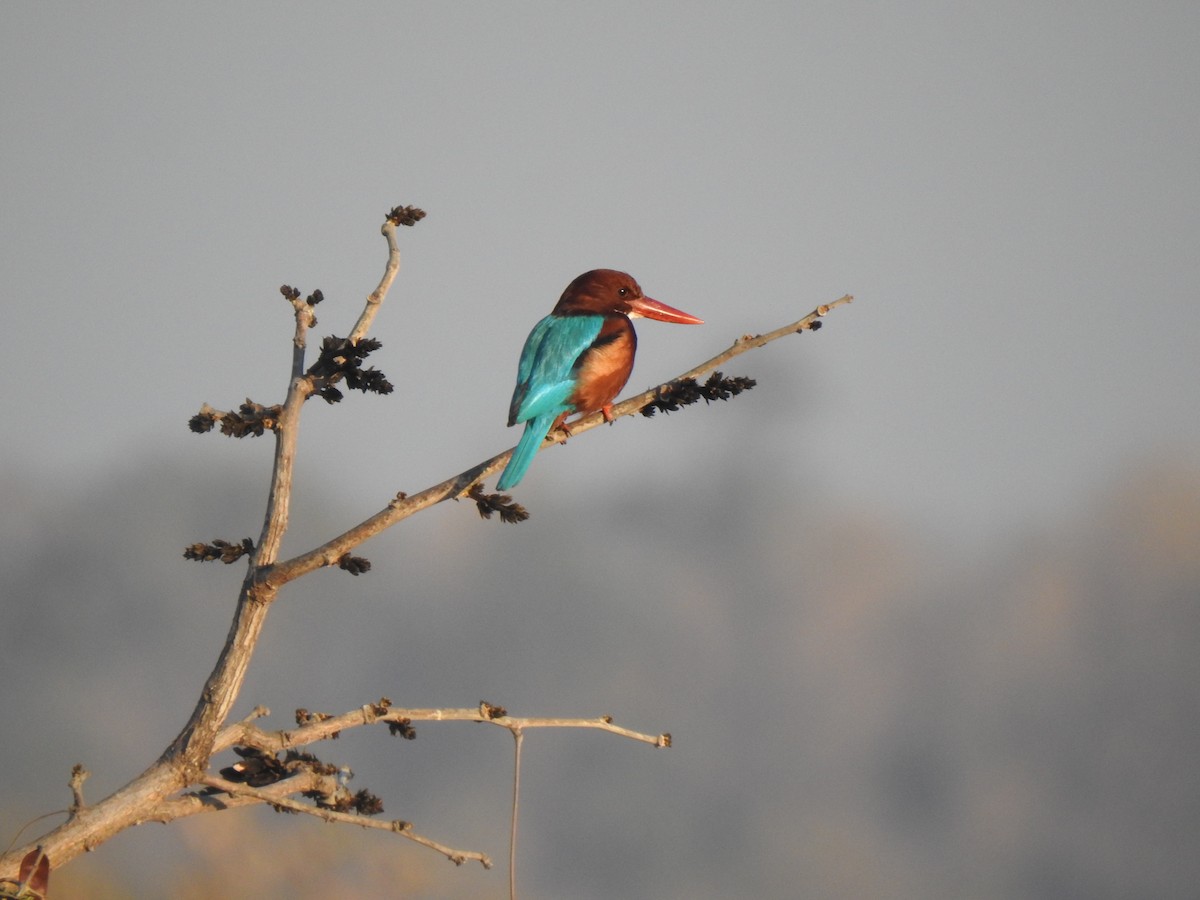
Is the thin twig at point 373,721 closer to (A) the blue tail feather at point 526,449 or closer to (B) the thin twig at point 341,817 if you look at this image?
(B) the thin twig at point 341,817

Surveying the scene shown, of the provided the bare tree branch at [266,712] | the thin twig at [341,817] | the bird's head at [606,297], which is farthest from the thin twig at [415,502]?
the bird's head at [606,297]

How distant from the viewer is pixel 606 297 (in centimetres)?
697

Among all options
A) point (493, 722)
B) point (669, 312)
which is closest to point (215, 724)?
point (493, 722)

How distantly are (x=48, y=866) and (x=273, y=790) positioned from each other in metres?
0.74

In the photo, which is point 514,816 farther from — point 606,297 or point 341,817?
point 606,297

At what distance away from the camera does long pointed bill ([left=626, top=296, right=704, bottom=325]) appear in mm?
7059

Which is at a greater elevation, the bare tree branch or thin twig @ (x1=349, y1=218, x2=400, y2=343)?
thin twig @ (x1=349, y1=218, x2=400, y2=343)

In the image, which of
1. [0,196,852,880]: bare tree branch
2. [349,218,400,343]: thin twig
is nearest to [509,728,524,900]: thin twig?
[0,196,852,880]: bare tree branch

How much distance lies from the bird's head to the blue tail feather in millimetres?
800

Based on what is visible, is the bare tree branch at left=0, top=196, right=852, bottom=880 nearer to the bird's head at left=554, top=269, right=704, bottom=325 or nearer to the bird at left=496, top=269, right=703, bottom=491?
the bird at left=496, top=269, right=703, bottom=491

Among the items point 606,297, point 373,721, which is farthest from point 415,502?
point 606,297

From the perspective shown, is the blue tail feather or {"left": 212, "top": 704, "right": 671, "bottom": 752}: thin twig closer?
{"left": 212, "top": 704, "right": 671, "bottom": 752}: thin twig

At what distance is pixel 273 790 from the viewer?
4859 millimetres

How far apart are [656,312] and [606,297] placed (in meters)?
0.30
